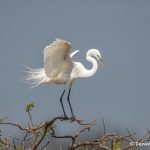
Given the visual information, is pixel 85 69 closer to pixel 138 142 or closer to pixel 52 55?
pixel 52 55

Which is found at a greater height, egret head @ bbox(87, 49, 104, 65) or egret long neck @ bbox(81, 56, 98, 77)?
egret head @ bbox(87, 49, 104, 65)

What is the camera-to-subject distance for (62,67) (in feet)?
24.4

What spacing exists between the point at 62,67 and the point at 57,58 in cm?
28

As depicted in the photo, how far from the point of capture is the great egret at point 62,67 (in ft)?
23.0

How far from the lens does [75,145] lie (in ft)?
18.7

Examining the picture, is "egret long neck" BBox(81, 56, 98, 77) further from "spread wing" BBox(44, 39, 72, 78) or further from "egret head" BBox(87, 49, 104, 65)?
"spread wing" BBox(44, 39, 72, 78)

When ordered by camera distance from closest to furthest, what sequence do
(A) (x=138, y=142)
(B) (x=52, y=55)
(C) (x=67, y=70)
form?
(A) (x=138, y=142)
(B) (x=52, y=55)
(C) (x=67, y=70)

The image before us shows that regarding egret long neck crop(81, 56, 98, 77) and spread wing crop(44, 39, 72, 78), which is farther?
egret long neck crop(81, 56, 98, 77)

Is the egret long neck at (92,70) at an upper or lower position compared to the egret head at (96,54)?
lower

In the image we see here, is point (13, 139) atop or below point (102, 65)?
below

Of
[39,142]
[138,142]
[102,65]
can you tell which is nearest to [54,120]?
[39,142]

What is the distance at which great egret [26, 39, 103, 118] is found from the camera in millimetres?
7000

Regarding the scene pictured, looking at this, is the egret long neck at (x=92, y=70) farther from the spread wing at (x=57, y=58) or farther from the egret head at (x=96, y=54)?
the spread wing at (x=57, y=58)

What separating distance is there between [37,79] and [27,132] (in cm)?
157
